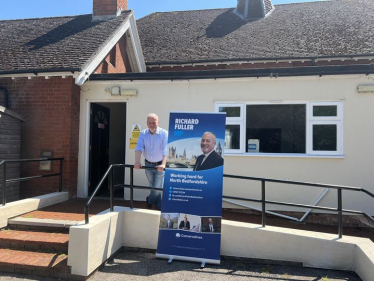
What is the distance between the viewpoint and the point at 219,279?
3701 millimetres

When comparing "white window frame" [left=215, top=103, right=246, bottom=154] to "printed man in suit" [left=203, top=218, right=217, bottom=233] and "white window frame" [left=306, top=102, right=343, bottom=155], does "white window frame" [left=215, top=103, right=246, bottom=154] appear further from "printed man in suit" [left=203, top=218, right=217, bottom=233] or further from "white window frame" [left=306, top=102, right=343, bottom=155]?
"printed man in suit" [left=203, top=218, right=217, bottom=233]

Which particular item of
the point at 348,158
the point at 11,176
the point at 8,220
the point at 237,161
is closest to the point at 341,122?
the point at 348,158

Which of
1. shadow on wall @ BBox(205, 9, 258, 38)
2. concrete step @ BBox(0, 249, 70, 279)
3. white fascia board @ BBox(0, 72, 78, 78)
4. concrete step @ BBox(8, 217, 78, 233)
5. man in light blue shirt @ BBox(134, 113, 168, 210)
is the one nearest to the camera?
concrete step @ BBox(0, 249, 70, 279)

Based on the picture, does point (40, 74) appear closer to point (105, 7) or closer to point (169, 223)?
point (105, 7)

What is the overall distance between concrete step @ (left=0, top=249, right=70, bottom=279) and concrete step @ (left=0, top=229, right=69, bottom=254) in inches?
4.8

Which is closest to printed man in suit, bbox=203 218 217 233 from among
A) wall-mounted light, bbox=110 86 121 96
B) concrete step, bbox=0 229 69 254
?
concrete step, bbox=0 229 69 254

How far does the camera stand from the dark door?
7.40 metres

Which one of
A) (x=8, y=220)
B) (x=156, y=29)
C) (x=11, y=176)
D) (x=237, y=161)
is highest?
(x=156, y=29)

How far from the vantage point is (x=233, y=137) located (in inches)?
259

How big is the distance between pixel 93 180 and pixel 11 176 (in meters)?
1.85

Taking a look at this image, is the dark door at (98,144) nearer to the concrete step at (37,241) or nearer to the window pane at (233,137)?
the concrete step at (37,241)

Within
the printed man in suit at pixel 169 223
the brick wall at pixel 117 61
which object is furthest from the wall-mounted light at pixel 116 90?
the printed man in suit at pixel 169 223

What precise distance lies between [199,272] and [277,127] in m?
3.83

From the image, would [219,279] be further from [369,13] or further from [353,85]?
[369,13]
